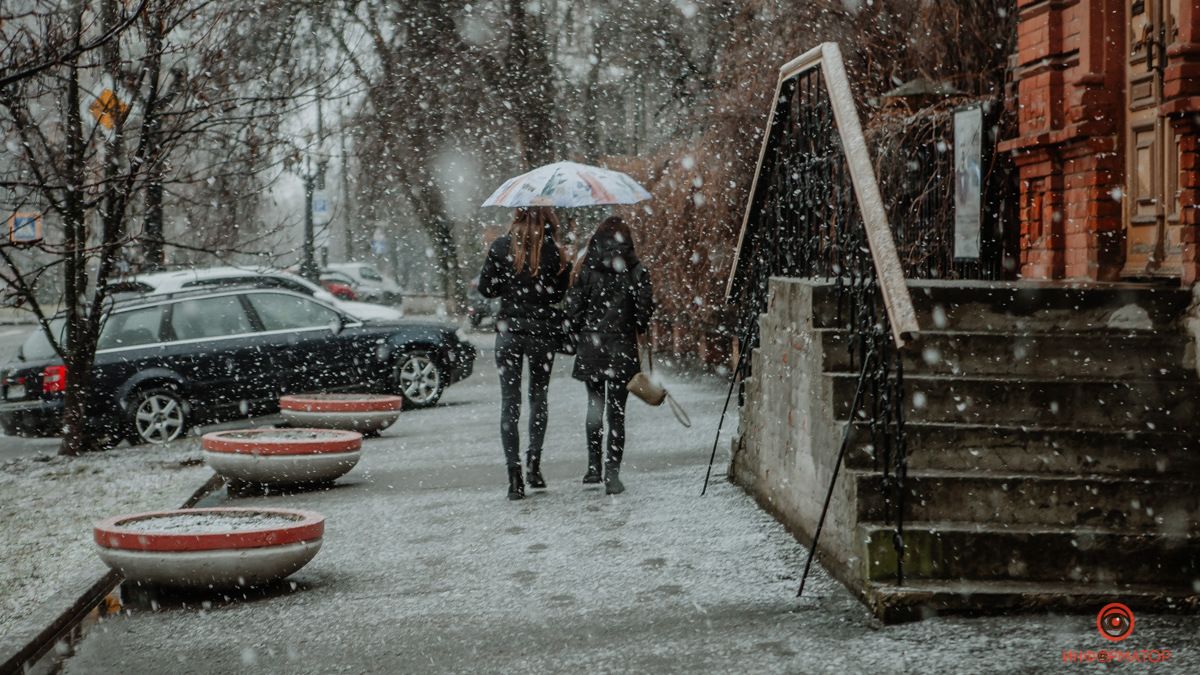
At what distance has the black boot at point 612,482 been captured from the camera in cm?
915

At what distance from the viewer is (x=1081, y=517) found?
5.91m

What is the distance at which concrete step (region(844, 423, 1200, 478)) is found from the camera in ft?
19.9

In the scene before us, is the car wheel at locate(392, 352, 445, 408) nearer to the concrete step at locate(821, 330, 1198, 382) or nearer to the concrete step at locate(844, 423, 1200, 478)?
the concrete step at locate(821, 330, 1198, 382)

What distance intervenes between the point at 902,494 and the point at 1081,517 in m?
0.86

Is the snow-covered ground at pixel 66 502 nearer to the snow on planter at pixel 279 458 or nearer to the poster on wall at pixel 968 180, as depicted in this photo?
the snow on planter at pixel 279 458

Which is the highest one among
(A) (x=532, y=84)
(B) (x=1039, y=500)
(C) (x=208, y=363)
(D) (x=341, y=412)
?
(A) (x=532, y=84)

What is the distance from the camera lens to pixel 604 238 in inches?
356

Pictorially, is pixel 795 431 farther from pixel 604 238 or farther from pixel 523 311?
pixel 523 311

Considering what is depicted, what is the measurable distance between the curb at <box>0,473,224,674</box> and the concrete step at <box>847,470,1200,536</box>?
140 inches

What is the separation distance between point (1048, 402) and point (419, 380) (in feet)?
36.3

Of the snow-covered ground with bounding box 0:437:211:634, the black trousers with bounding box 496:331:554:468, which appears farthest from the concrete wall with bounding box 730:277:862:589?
the snow-covered ground with bounding box 0:437:211:634

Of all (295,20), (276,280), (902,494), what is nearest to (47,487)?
(902,494)

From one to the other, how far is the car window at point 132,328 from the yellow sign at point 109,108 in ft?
10.7

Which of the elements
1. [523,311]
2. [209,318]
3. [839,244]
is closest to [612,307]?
[523,311]
